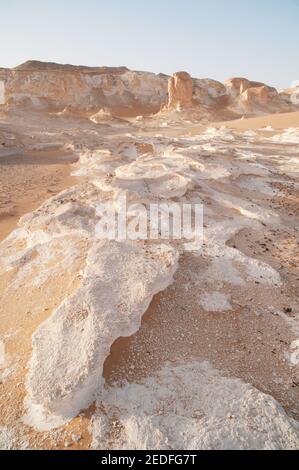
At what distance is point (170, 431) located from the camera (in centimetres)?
209

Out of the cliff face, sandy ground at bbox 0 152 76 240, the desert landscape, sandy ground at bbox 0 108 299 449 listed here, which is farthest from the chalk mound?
the cliff face

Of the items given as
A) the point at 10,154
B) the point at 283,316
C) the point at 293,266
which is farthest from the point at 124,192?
the point at 10,154

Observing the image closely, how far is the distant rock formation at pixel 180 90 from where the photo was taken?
2881 centimetres

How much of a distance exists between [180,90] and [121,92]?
24.4 feet

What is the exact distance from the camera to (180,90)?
95.0ft

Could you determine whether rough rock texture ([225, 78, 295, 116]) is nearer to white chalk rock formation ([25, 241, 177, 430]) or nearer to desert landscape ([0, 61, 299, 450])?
desert landscape ([0, 61, 299, 450])

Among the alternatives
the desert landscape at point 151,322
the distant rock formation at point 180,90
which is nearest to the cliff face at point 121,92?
the distant rock formation at point 180,90

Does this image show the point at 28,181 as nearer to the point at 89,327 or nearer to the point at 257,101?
the point at 89,327

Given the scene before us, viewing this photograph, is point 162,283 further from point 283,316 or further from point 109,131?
point 109,131

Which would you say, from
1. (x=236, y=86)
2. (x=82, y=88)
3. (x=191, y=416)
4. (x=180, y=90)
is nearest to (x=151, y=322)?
(x=191, y=416)

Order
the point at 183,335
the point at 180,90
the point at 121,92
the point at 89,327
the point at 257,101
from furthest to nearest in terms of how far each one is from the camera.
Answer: the point at 121,92 → the point at 257,101 → the point at 180,90 → the point at 183,335 → the point at 89,327

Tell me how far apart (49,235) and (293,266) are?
9.88 ft

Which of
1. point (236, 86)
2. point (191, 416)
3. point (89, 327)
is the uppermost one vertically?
point (236, 86)

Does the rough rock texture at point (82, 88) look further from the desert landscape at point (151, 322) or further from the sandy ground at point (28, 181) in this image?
the desert landscape at point (151, 322)
